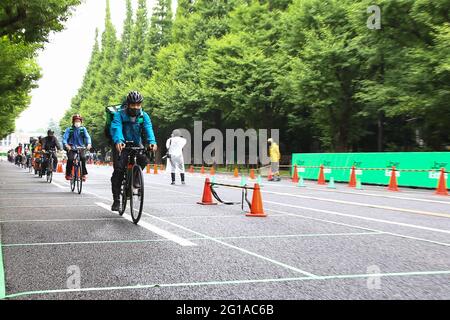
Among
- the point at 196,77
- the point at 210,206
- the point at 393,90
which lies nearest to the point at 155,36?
the point at 196,77

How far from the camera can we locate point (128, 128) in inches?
357

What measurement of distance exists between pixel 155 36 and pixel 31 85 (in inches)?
1046

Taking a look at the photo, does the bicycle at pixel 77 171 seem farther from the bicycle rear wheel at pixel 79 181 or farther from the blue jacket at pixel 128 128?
the blue jacket at pixel 128 128

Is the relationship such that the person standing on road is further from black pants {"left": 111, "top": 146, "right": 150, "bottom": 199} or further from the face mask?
the face mask

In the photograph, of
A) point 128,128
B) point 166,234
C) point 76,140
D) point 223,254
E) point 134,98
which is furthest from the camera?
point 76,140

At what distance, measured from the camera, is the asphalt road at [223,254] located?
14.8 feet

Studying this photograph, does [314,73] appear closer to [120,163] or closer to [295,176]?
[295,176]

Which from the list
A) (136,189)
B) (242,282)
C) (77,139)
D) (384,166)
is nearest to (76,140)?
(77,139)

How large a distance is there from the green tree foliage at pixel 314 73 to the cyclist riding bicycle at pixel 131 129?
15107 millimetres

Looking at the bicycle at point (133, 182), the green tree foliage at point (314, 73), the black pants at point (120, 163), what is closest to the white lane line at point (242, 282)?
the bicycle at point (133, 182)

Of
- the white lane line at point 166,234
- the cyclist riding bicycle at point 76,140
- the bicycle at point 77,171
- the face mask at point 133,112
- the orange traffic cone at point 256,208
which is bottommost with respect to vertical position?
the white lane line at point 166,234

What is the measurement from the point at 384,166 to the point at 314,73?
9.25m

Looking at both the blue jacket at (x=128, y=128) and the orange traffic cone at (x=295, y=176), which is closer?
the blue jacket at (x=128, y=128)

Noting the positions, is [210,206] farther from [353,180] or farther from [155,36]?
[155,36]
